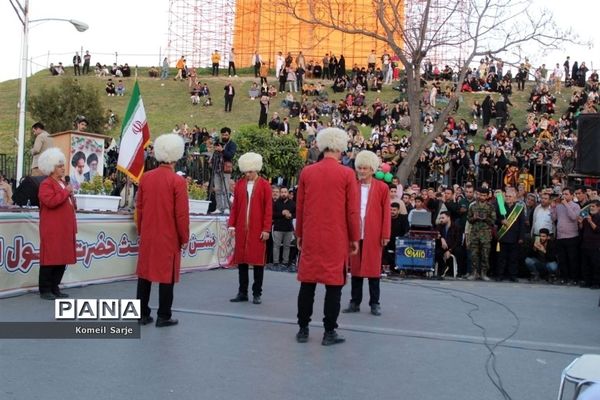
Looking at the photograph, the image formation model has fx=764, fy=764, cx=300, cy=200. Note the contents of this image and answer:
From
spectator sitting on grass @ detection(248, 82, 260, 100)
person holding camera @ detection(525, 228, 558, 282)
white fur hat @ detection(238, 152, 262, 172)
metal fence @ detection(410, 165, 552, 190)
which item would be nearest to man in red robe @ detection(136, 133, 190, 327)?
white fur hat @ detection(238, 152, 262, 172)

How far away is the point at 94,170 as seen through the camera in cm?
1200

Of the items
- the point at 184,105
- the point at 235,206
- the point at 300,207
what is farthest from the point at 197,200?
the point at 184,105

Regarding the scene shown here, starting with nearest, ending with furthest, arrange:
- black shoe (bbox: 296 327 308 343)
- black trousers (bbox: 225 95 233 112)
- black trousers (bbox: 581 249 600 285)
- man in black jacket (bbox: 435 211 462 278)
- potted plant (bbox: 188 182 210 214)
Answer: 1. black shoe (bbox: 296 327 308 343)
2. potted plant (bbox: 188 182 210 214)
3. black trousers (bbox: 581 249 600 285)
4. man in black jacket (bbox: 435 211 462 278)
5. black trousers (bbox: 225 95 233 112)

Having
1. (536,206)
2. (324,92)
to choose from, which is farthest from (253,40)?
A: (536,206)

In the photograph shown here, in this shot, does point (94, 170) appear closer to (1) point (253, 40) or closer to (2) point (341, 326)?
(2) point (341, 326)

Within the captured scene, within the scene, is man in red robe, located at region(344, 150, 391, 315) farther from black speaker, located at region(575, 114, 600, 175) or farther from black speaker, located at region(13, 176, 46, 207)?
black speaker, located at region(13, 176, 46, 207)

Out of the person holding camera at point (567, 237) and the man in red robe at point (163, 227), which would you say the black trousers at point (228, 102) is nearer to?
the person holding camera at point (567, 237)

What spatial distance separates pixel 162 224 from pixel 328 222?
5.66 ft

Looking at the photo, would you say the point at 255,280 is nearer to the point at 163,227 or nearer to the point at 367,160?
the point at 367,160

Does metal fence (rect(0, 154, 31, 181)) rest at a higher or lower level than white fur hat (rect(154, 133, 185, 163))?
lower

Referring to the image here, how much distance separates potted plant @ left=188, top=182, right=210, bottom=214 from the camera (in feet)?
44.2

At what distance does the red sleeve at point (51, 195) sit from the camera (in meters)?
8.98

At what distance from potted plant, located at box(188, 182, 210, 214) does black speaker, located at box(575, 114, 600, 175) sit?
7979 mm

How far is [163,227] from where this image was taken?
25.2ft
